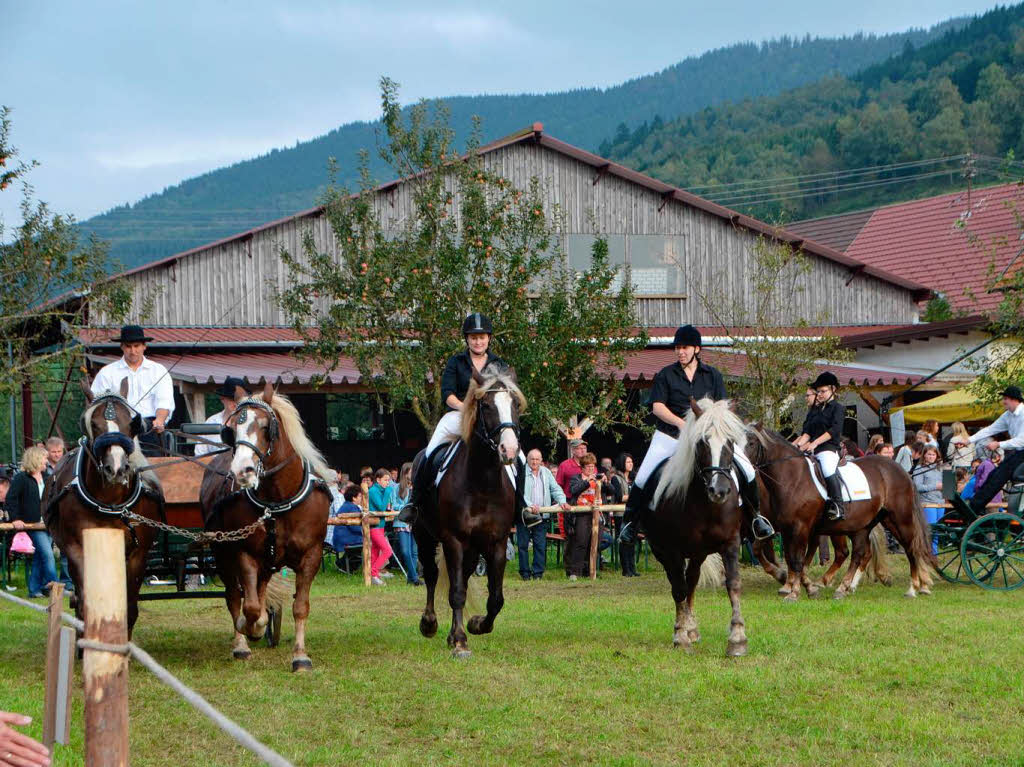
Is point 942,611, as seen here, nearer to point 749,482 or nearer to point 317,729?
point 749,482

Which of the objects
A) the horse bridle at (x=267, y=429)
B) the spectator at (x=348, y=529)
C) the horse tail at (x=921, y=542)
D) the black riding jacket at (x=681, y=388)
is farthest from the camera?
the spectator at (x=348, y=529)

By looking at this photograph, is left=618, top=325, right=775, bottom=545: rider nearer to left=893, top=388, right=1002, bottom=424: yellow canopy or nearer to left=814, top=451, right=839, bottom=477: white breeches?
left=814, top=451, right=839, bottom=477: white breeches

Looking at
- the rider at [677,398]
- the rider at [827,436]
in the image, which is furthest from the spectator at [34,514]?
the rider at [827,436]

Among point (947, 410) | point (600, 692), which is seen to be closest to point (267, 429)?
point (600, 692)

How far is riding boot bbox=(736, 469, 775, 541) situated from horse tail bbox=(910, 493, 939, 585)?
4.81m

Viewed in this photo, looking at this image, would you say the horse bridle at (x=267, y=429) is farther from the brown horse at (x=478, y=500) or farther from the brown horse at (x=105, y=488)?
the brown horse at (x=478, y=500)

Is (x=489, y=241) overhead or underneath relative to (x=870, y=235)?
underneath

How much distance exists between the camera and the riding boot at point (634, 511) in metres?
10.3

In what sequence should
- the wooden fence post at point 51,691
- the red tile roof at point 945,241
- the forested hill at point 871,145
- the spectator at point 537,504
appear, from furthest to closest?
the forested hill at point 871,145 < the red tile roof at point 945,241 < the spectator at point 537,504 < the wooden fence post at point 51,691

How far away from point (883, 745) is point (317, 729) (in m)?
3.20

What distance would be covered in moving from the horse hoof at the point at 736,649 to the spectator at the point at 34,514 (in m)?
9.86

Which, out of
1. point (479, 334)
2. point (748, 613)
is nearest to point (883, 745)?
point (479, 334)

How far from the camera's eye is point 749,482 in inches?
393

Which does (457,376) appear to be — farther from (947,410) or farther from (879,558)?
(947,410)
